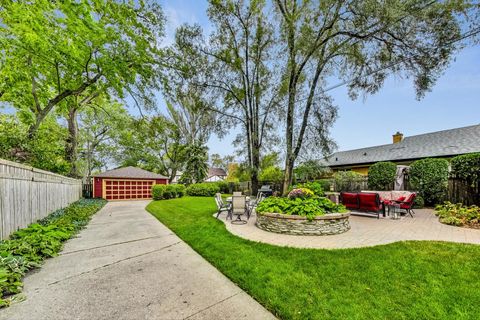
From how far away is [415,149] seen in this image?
16.2 meters

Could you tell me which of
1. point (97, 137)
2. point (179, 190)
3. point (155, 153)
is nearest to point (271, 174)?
point (179, 190)

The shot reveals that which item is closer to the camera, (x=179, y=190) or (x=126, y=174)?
(x=179, y=190)

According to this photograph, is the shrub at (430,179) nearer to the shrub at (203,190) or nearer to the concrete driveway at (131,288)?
the concrete driveway at (131,288)

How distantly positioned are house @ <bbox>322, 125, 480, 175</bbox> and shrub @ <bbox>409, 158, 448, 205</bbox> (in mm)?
4040

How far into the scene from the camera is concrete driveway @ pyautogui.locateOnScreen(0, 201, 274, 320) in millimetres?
2326

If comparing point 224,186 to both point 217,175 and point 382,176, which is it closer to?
point 382,176

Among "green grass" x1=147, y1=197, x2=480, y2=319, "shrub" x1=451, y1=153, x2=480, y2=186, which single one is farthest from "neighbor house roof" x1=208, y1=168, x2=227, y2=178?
"green grass" x1=147, y1=197, x2=480, y2=319

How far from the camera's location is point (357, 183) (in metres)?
13.9

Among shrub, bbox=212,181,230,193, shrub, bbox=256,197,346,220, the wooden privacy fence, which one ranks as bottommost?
shrub, bbox=212,181,230,193

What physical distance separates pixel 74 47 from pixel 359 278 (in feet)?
33.8

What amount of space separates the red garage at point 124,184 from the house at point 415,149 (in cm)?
1628

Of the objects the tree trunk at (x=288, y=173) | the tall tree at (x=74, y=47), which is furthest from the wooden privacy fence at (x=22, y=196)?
the tree trunk at (x=288, y=173)

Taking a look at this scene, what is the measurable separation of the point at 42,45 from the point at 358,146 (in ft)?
82.6

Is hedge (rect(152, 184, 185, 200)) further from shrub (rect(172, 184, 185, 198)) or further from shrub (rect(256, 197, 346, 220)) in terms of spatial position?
shrub (rect(256, 197, 346, 220))
